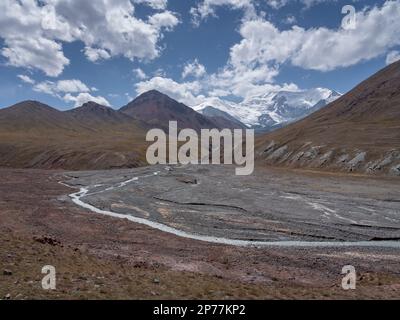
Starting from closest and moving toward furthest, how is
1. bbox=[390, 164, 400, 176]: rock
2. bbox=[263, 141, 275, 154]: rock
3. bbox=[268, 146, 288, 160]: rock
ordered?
bbox=[390, 164, 400, 176]: rock < bbox=[268, 146, 288, 160]: rock < bbox=[263, 141, 275, 154]: rock

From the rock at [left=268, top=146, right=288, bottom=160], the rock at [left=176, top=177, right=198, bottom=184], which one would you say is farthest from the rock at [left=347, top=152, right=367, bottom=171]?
the rock at [left=176, top=177, right=198, bottom=184]

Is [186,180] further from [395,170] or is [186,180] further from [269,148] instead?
[269,148]

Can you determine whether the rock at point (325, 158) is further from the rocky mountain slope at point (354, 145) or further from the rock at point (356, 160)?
the rock at point (356, 160)

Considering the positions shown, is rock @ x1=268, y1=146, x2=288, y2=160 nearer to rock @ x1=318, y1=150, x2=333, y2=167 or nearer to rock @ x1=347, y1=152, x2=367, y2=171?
rock @ x1=318, y1=150, x2=333, y2=167

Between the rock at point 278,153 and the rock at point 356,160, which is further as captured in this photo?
the rock at point 278,153

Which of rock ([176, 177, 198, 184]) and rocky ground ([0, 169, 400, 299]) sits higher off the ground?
rock ([176, 177, 198, 184])

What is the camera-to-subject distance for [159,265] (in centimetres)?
2645

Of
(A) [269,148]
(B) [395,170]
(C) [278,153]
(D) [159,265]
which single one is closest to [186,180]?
(B) [395,170]

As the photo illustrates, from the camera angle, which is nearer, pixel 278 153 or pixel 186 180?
pixel 186 180

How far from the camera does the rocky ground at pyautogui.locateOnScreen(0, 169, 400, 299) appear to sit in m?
19.0

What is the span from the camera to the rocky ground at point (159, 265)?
1902 centimetres

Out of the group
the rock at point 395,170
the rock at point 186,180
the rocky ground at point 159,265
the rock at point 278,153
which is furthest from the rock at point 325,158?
the rocky ground at point 159,265

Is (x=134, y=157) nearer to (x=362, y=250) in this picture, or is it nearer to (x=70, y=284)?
(x=362, y=250)
